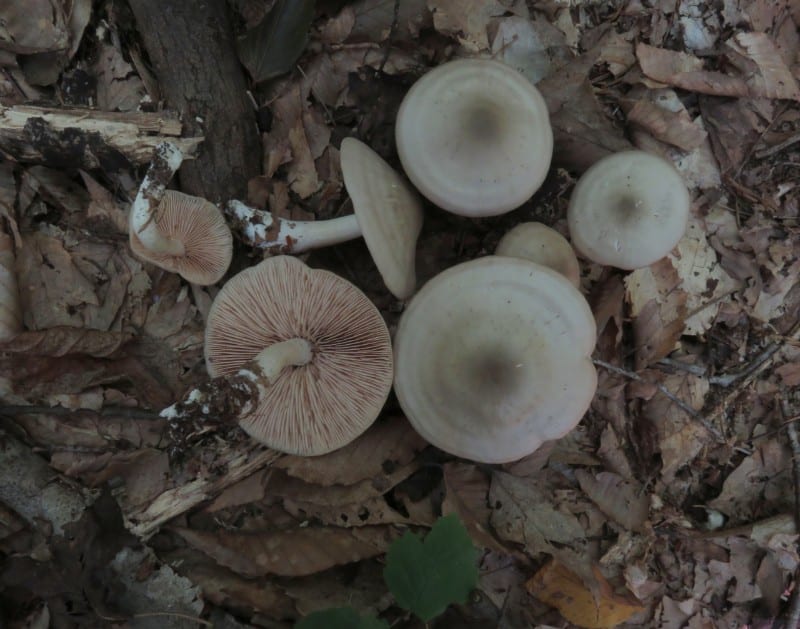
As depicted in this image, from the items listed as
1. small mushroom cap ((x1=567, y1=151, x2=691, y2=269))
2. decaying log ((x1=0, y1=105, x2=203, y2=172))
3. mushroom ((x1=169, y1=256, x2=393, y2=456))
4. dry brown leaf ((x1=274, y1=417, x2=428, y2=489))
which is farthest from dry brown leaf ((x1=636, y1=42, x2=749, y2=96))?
decaying log ((x1=0, y1=105, x2=203, y2=172))

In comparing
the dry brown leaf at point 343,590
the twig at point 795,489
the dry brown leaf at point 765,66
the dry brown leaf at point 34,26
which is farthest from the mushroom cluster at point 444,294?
the twig at point 795,489

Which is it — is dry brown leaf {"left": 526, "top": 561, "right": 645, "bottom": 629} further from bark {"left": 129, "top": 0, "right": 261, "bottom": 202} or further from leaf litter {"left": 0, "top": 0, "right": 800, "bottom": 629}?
bark {"left": 129, "top": 0, "right": 261, "bottom": 202}

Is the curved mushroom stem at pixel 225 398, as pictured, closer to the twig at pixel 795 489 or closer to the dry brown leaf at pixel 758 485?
the dry brown leaf at pixel 758 485

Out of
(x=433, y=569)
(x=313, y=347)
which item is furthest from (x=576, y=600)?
(x=313, y=347)

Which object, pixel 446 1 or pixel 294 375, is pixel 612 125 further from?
pixel 294 375

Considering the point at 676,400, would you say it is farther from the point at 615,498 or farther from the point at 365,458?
the point at 365,458

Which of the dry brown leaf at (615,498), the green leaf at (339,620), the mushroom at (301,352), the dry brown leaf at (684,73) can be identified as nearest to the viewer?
the green leaf at (339,620)

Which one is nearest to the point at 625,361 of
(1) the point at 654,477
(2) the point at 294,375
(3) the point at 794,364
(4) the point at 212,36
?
(1) the point at 654,477

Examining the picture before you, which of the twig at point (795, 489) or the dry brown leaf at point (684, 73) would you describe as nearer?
the twig at point (795, 489)
